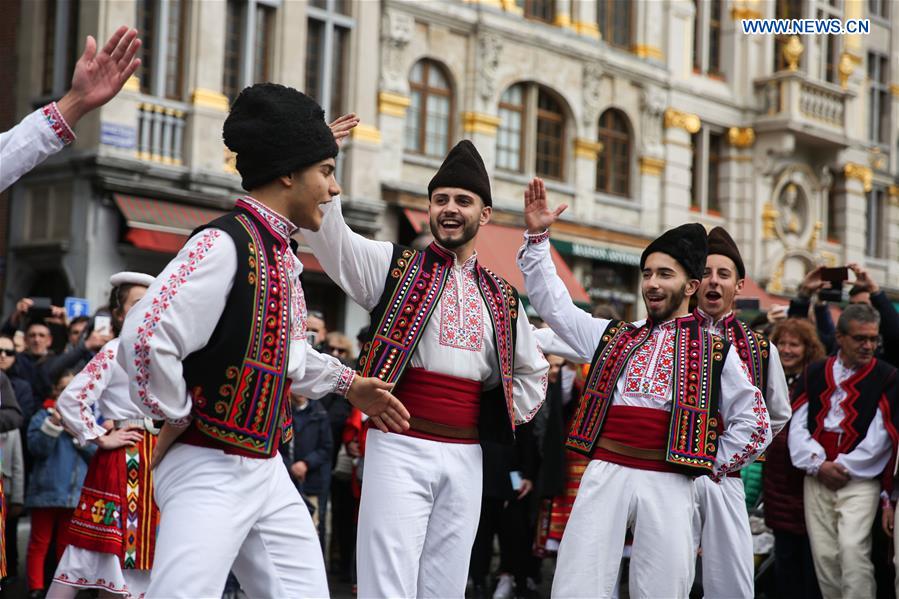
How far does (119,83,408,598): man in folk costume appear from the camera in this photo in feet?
13.6

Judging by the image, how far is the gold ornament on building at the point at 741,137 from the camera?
28328 mm

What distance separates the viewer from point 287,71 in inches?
793

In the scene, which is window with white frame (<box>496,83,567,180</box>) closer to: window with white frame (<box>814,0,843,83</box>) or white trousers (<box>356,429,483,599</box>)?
window with white frame (<box>814,0,843,83</box>)

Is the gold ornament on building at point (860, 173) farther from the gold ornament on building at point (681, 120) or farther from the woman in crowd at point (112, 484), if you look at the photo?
the woman in crowd at point (112, 484)

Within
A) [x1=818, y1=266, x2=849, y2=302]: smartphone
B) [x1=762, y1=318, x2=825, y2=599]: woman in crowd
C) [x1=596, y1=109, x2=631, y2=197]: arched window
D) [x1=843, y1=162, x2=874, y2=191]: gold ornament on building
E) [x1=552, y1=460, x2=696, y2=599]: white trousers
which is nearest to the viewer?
[x1=552, y1=460, x2=696, y2=599]: white trousers

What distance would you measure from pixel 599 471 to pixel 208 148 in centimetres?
Result: 1373

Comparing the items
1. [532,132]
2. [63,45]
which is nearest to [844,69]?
[532,132]

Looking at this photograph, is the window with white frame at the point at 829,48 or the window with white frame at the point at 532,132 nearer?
the window with white frame at the point at 532,132

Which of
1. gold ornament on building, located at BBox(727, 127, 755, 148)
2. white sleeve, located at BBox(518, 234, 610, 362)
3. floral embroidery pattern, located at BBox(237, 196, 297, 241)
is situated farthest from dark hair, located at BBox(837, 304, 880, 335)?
gold ornament on building, located at BBox(727, 127, 755, 148)

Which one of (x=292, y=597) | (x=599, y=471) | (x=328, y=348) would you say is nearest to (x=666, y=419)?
(x=599, y=471)

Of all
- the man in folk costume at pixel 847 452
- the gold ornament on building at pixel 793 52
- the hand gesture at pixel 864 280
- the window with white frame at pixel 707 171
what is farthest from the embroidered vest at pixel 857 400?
the gold ornament on building at pixel 793 52

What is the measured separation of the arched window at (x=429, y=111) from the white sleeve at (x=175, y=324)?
59.7 feet

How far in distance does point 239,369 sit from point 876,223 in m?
30.7

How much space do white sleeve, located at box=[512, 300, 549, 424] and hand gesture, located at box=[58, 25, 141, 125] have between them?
2482 mm
